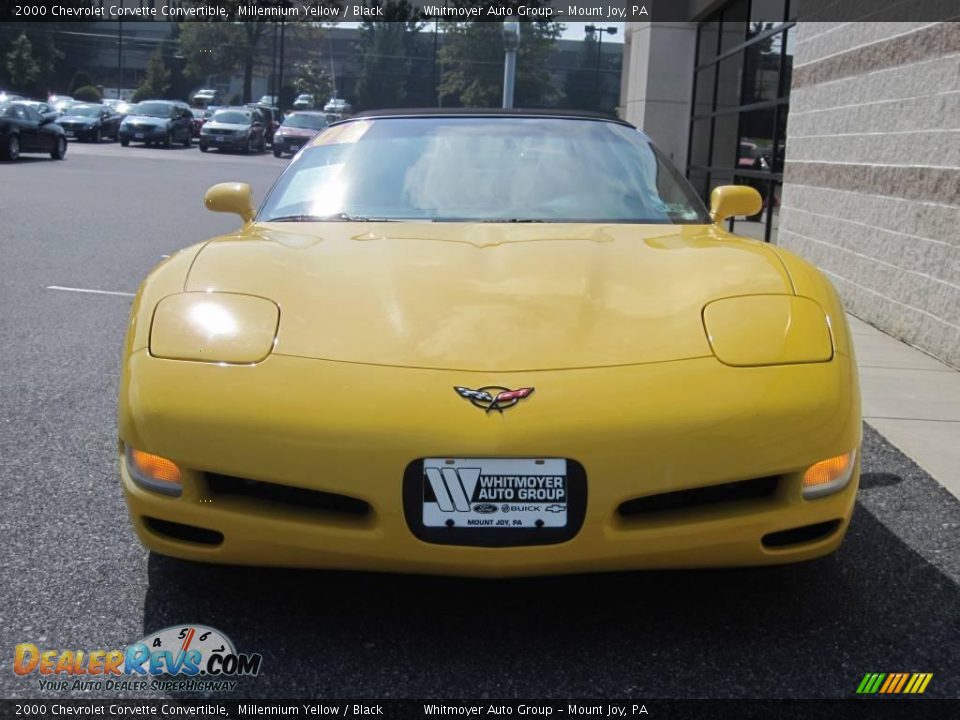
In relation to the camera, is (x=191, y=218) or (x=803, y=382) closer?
(x=803, y=382)

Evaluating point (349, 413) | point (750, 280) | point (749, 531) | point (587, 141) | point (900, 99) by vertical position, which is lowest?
point (749, 531)

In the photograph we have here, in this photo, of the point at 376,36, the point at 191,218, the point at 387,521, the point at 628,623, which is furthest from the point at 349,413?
the point at 376,36

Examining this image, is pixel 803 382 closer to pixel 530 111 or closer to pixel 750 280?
pixel 750 280

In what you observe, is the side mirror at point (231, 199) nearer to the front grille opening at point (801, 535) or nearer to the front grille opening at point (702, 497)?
the front grille opening at point (702, 497)

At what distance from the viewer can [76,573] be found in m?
2.92

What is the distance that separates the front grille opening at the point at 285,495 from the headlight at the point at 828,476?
1020 mm

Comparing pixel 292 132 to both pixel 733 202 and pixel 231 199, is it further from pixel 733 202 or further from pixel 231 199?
pixel 733 202

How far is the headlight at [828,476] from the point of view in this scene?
8.25 ft

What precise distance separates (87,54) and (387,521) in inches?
2957

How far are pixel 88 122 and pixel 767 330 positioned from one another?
37.9m

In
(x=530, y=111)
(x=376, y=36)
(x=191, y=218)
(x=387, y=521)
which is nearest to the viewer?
(x=387, y=521)

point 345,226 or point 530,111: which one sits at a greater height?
point 530,111

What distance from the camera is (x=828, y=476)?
2547mm

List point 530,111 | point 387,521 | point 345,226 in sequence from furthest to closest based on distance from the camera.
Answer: point 530,111
point 345,226
point 387,521
